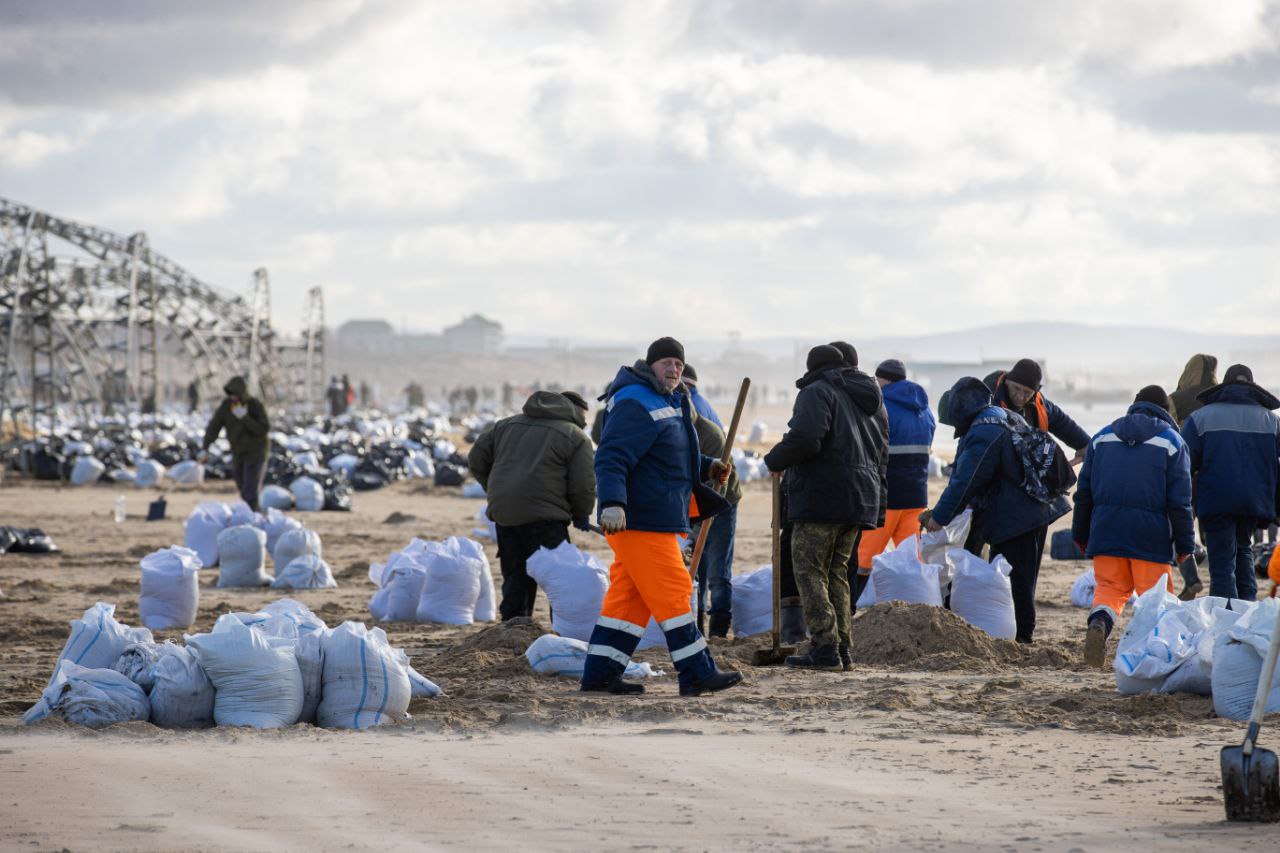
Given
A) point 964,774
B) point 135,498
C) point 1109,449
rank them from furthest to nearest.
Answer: point 135,498 → point 1109,449 → point 964,774

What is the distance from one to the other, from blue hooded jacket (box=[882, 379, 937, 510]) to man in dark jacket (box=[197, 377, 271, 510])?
268 inches

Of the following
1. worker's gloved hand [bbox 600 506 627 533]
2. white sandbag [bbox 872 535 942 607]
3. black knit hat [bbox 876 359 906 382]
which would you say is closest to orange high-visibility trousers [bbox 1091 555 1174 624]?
white sandbag [bbox 872 535 942 607]

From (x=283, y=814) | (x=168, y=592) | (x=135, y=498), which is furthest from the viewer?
(x=135, y=498)

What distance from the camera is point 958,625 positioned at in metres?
7.68

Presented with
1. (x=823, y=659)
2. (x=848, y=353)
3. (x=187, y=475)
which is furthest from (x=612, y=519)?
(x=187, y=475)

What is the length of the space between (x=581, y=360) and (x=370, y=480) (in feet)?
510

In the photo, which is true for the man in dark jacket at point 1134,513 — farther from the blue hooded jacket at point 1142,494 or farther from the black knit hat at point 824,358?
the black knit hat at point 824,358

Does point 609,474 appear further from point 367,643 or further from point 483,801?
point 483,801

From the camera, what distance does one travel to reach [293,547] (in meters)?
11.4

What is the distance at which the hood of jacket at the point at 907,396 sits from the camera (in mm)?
8523

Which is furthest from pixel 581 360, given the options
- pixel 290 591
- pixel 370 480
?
pixel 290 591

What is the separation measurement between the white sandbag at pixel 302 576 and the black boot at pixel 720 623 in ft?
12.8

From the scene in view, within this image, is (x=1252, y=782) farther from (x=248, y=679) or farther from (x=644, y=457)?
(x=248, y=679)

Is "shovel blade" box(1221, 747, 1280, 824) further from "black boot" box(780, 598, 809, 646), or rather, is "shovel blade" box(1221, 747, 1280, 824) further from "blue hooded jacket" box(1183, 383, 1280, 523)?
"blue hooded jacket" box(1183, 383, 1280, 523)
